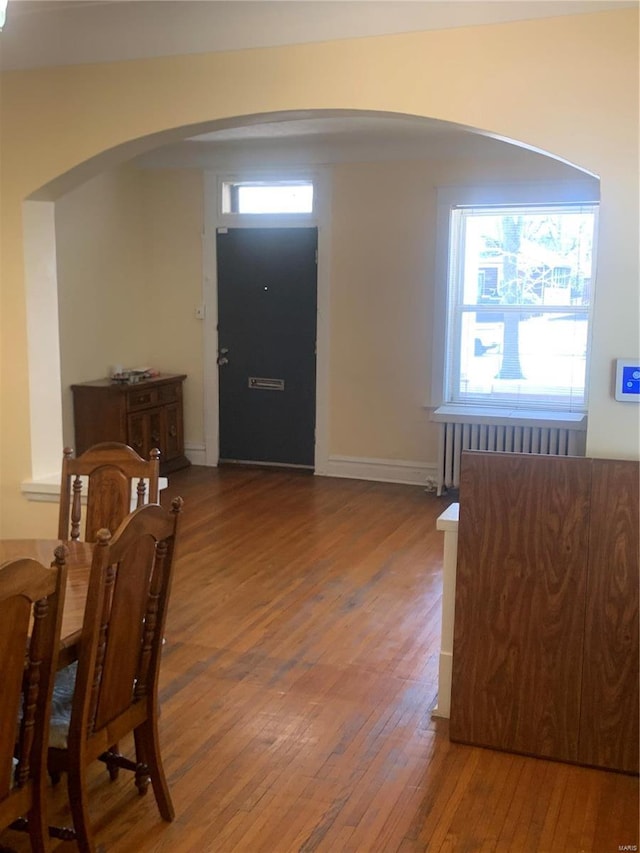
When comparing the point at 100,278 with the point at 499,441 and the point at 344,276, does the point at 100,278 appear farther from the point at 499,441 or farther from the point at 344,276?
the point at 499,441

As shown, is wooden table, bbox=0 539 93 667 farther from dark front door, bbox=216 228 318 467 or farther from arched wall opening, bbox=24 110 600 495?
dark front door, bbox=216 228 318 467

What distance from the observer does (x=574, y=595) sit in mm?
2797

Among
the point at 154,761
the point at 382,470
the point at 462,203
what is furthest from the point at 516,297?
the point at 154,761

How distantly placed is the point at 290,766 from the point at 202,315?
4867mm

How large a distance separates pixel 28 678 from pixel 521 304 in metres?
5.02

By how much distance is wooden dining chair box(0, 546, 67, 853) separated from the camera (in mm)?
1764

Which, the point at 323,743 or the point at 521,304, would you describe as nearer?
the point at 323,743

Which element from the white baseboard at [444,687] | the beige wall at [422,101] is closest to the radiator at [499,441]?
the white baseboard at [444,687]

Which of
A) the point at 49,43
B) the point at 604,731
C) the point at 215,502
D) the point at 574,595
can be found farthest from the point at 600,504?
the point at 215,502

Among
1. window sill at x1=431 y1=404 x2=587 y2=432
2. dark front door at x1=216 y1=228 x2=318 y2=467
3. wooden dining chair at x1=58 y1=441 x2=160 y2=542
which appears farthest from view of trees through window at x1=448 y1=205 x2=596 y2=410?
wooden dining chair at x1=58 y1=441 x2=160 y2=542

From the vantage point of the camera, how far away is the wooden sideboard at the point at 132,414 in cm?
634

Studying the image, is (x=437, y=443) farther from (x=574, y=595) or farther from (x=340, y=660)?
(x=574, y=595)

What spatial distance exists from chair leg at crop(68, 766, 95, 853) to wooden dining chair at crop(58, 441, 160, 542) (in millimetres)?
1073

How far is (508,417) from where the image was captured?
6000 millimetres
